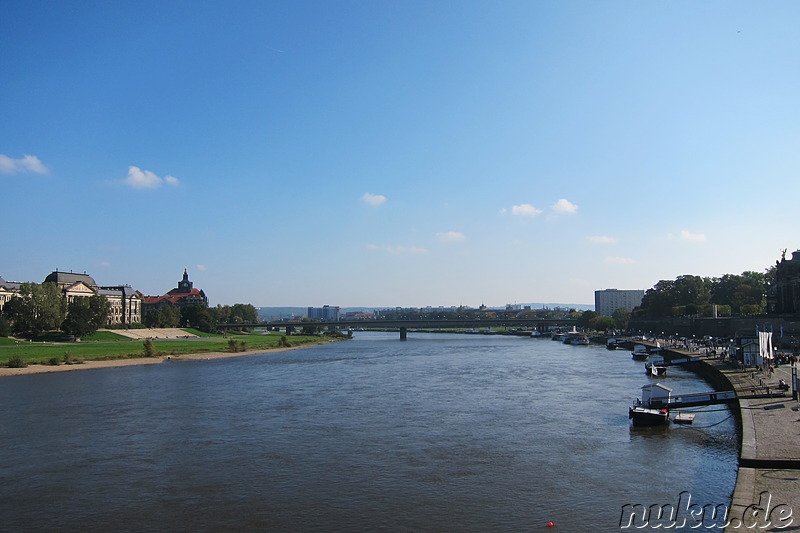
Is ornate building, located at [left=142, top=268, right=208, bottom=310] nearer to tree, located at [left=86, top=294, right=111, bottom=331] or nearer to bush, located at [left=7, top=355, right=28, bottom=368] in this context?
tree, located at [left=86, top=294, right=111, bottom=331]

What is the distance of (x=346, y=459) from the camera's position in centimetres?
2250

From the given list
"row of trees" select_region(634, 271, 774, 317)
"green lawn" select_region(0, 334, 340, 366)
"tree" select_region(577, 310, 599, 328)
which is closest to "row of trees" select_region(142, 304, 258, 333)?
"green lawn" select_region(0, 334, 340, 366)

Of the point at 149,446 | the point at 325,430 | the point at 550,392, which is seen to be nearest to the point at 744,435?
the point at 325,430

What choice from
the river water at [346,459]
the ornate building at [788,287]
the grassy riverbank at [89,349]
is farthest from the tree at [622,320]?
the river water at [346,459]

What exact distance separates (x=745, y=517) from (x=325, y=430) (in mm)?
18173

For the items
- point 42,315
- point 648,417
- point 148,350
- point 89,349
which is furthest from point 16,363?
point 648,417

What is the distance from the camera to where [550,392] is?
3994cm

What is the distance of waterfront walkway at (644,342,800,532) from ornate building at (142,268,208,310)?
456 ft

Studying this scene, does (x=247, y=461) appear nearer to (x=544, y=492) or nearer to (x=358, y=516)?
(x=358, y=516)

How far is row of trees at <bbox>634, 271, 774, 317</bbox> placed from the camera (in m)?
111

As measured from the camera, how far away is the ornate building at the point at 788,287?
73438 mm

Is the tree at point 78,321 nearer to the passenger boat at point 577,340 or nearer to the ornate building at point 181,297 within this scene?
the ornate building at point 181,297

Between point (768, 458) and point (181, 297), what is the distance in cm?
16562

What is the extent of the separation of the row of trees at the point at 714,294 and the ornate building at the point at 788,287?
28.6 metres
